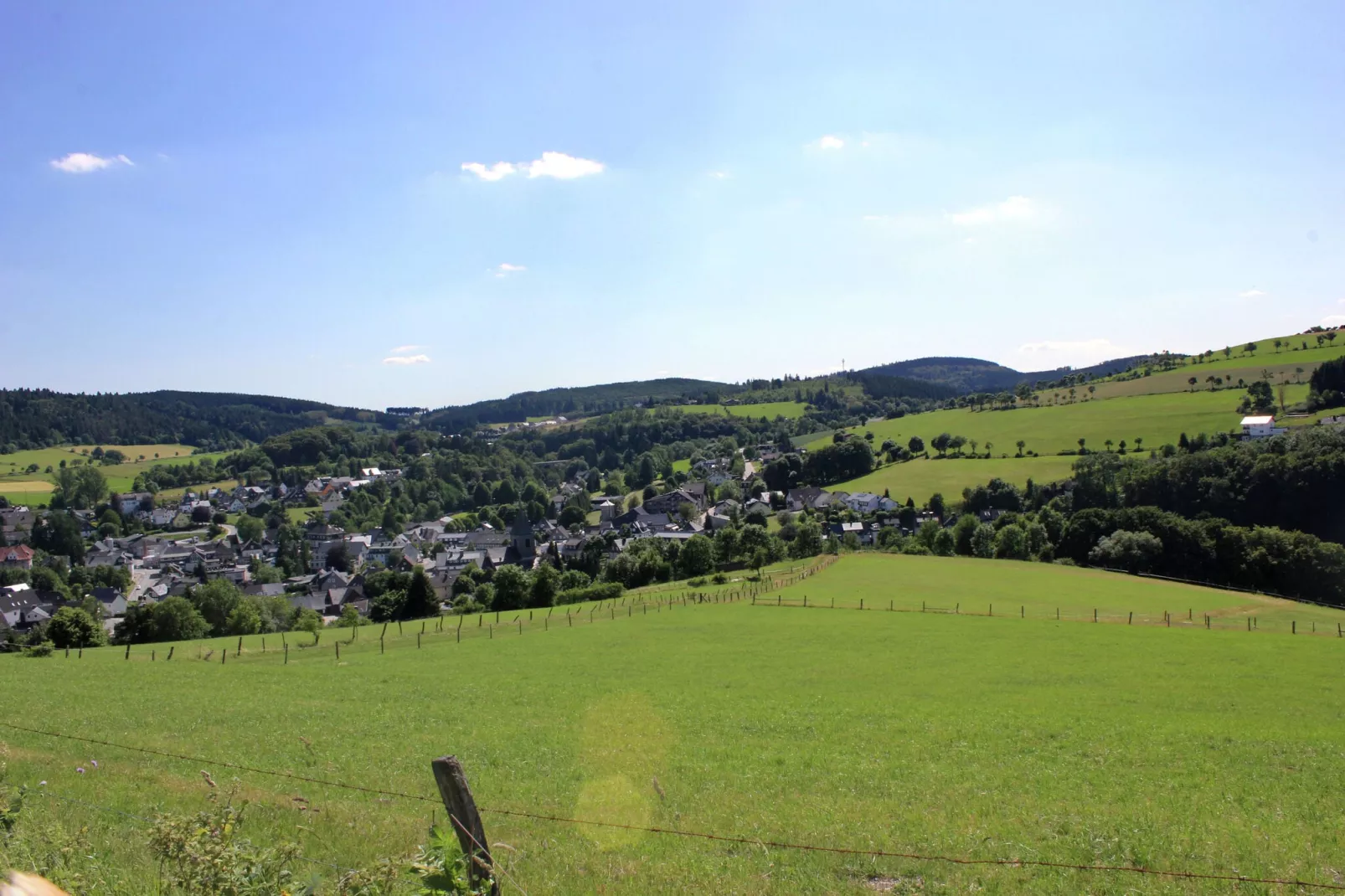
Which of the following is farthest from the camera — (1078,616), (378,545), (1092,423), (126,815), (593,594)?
(1092,423)

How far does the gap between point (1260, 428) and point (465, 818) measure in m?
138

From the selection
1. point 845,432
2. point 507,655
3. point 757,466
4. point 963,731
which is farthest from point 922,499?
point 963,731

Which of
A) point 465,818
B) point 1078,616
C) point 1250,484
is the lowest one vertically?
point 1078,616

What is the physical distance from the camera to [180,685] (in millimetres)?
26406

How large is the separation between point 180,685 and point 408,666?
8.46 meters

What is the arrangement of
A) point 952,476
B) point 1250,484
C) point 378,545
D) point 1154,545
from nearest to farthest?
1. point 1154,545
2. point 1250,484
3. point 952,476
4. point 378,545

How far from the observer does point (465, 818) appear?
6277 mm

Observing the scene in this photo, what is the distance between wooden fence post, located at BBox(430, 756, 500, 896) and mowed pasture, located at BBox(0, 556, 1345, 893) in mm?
546

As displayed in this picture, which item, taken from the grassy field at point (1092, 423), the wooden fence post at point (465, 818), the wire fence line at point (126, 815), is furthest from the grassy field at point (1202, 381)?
the wooden fence post at point (465, 818)

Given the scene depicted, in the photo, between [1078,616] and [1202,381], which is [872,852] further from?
[1202,381]

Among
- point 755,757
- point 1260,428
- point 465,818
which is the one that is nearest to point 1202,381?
point 1260,428

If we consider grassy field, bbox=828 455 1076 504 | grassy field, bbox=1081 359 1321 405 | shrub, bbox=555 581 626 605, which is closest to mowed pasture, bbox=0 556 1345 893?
shrub, bbox=555 581 626 605

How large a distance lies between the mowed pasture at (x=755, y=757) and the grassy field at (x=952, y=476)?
86.2 m

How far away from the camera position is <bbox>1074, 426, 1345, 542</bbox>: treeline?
80.6m
